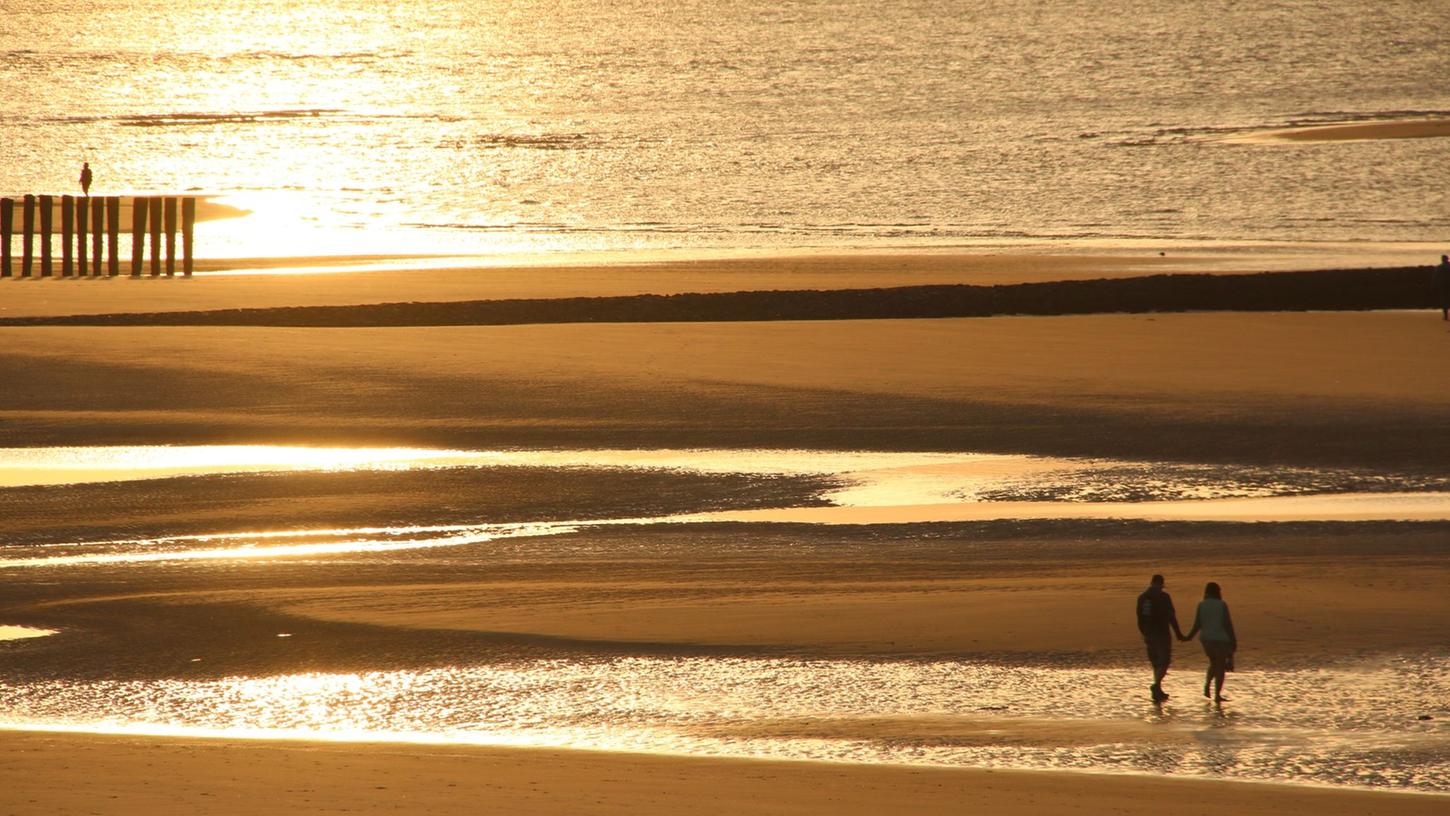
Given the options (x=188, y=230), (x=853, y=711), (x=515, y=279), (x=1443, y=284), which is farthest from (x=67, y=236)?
(x=853, y=711)

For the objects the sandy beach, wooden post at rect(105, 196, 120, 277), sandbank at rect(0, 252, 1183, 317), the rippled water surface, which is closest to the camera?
the sandy beach

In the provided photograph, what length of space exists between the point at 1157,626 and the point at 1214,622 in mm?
334

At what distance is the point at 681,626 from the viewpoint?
1395 cm

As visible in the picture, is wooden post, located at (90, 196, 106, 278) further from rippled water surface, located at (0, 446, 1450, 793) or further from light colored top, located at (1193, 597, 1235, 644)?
light colored top, located at (1193, 597, 1235, 644)

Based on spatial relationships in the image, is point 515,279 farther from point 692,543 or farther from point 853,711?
point 853,711

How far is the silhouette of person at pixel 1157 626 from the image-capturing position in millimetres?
12094

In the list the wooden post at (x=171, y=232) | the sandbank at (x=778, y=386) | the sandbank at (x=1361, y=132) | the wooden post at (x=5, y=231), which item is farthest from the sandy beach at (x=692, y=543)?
the sandbank at (x=1361, y=132)

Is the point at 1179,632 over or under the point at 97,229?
under

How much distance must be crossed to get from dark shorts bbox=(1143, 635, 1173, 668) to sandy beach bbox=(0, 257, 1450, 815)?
1.08ft

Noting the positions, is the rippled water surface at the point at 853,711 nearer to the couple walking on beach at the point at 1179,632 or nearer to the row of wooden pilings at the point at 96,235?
the couple walking on beach at the point at 1179,632

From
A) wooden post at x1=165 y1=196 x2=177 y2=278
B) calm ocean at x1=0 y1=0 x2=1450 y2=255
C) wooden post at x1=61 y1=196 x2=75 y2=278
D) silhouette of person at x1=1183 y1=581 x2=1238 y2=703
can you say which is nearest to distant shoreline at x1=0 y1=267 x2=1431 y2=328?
wooden post at x1=165 y1=196 x2=177 y2=278

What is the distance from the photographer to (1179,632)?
12.1m

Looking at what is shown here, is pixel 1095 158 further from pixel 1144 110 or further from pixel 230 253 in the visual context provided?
pixel 230 253

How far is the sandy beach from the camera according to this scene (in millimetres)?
10719
